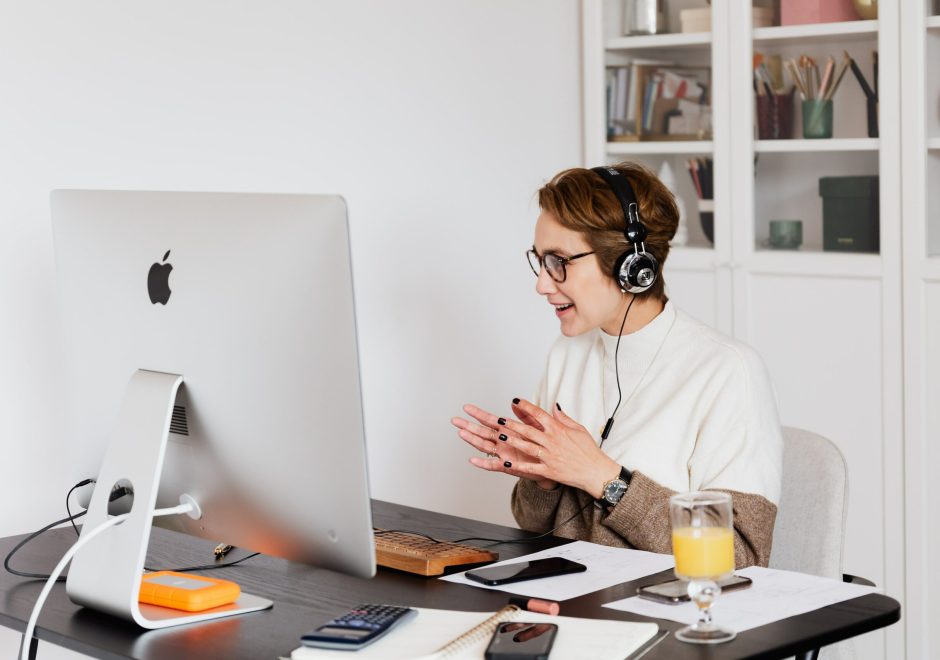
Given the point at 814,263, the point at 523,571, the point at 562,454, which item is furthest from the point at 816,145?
the point at 523,571

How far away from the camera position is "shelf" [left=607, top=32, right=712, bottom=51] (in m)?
3.32

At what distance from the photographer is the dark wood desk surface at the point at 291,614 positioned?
54.9 inches

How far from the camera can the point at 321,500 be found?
4.68 feet

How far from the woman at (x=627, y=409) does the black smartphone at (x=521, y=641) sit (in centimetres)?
52

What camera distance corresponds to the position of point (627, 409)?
212 centimetres

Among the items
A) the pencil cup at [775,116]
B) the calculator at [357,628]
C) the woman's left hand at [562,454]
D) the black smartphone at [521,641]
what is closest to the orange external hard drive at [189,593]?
the calculator at [357,628]

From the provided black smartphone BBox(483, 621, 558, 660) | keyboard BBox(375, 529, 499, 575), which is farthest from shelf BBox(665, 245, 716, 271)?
black smartphone BBox(483, 621, 558, 660)

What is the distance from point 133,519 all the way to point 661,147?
7.44 feet

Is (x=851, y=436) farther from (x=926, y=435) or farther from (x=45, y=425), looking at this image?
(x=45, y=425)

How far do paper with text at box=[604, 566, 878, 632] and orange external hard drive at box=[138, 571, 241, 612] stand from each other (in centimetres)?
49

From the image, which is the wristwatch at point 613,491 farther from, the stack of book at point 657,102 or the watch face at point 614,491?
the stack of book at point 657,102

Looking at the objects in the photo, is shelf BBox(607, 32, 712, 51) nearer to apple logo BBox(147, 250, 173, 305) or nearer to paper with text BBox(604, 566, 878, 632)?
paper with text BBox(604, 566, 878, 632)

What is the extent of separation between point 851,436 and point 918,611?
0.44 metres

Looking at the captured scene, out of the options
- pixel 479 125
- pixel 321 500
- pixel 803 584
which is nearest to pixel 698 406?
pixel 803 584
